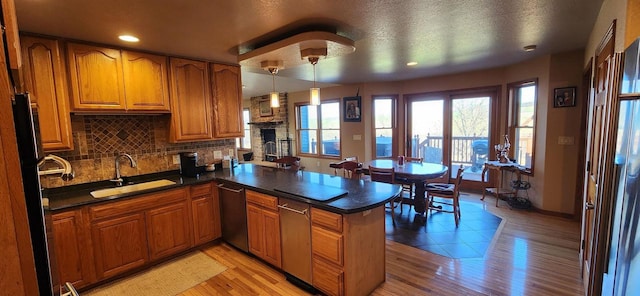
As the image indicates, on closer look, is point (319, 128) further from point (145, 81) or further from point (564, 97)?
point (564, 97)

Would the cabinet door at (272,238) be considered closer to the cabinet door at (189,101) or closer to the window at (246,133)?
the cabinet door at (189,101)

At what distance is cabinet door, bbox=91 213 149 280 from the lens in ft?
7.97

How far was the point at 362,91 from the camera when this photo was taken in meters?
6.14

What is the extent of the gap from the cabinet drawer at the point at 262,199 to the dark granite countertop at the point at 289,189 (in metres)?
0.06

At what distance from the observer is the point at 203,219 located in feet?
10.2

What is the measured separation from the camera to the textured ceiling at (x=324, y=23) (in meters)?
1.89

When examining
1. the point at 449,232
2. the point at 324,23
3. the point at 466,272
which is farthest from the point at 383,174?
the point at 324,23

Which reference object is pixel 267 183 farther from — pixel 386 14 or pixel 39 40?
pixel 39 40

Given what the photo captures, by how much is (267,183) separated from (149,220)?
122 centimetres

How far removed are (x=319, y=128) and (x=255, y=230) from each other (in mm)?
4749

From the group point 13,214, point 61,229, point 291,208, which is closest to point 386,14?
point 291,208

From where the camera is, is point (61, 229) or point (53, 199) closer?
point (61, 229)

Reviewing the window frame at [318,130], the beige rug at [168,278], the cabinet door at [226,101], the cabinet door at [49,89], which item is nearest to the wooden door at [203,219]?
the beige rug at [168,278]

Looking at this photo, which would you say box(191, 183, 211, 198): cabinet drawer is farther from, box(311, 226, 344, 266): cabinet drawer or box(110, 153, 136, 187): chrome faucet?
box(311, 226, 344, 266): cabinet drawer
